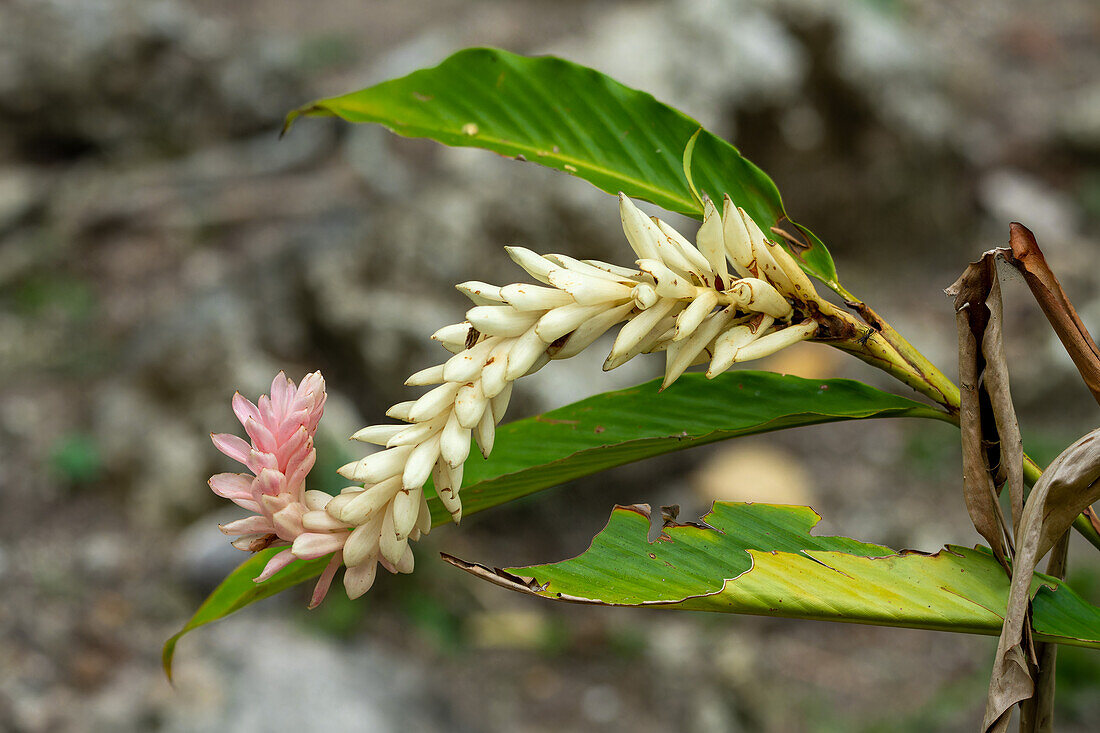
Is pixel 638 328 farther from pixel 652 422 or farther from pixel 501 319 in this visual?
pixel 652 422

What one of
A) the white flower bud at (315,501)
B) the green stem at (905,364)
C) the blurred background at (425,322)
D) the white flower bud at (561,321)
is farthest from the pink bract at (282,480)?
the blurred background at (425,322)

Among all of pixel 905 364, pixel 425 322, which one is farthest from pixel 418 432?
pixel 425 322

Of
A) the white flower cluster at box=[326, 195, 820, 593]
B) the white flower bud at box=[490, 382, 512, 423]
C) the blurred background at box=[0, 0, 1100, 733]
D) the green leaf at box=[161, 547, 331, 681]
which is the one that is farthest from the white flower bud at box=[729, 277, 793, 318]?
the blurred background at box=[0, 0, 1100, 733]

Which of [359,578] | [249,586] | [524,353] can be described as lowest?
[249,586]

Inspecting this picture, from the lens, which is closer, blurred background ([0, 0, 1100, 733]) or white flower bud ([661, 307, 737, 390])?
white flower bud ([661, 307, 737, 390])

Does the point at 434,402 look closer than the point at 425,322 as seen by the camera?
Yes

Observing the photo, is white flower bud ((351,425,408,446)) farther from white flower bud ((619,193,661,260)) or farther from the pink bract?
white flower bud ((619,193,661,260))

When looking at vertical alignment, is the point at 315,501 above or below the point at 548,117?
below

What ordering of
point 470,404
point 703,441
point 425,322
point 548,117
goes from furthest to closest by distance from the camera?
point 425,322 → point 548,117 → point 703,441 → point 470,404
